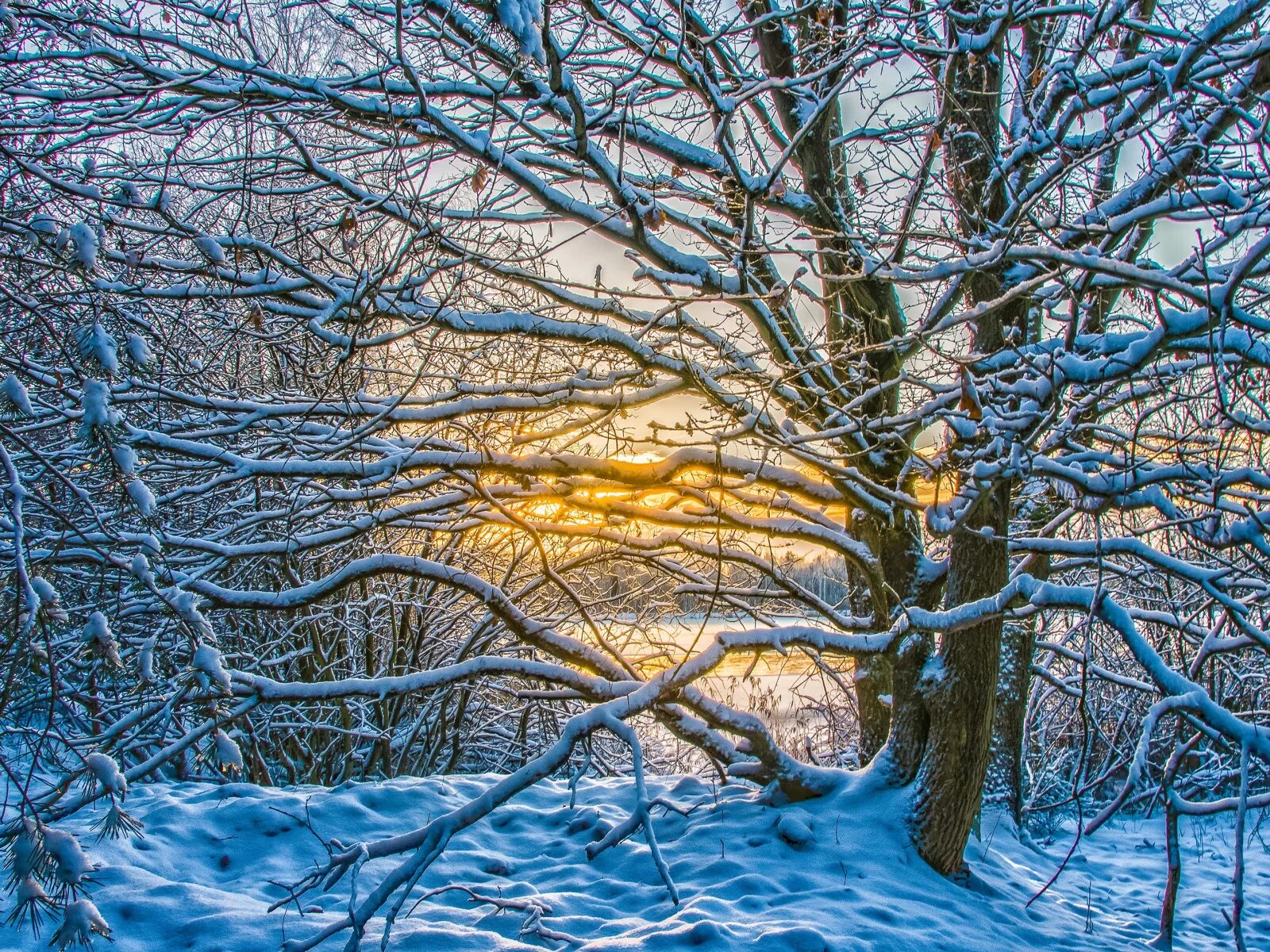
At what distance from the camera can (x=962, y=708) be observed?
15.9ft

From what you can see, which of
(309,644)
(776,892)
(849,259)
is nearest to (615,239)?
(849,259)

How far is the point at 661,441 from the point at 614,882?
2463 millimetres

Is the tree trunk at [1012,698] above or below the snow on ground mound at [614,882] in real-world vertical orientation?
above

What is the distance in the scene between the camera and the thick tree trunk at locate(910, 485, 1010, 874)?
4.79m

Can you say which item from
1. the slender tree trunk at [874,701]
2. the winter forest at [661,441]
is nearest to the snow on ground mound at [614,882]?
the winter forest at [661,441]

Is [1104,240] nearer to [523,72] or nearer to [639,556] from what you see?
[523,72]

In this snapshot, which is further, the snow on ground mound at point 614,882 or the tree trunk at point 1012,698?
the tree trunk at point 1012,698

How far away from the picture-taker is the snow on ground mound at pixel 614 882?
3.51 metres

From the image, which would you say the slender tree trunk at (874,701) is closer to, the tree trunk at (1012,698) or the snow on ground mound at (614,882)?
the snow on ground mound at (614,882)

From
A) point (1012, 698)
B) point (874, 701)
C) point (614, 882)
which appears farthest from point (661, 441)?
point (1012, 698)

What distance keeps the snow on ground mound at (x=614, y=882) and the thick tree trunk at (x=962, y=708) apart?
0.66 feet

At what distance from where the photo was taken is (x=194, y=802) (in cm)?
508

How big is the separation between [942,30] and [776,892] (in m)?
5.78

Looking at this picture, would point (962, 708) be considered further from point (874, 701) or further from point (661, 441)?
point (661, 441)
